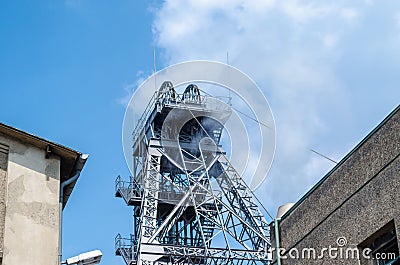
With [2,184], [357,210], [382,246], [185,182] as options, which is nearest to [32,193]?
[2,184]

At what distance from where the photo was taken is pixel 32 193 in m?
15.7

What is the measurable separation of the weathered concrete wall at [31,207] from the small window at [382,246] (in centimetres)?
588

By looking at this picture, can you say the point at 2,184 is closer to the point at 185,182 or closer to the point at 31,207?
the point at 31,207

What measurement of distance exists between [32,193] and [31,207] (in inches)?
11.5

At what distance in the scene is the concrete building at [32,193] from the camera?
15.0 meters

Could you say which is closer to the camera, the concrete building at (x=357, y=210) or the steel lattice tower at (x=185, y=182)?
the concrete building at (x=357, y=210)

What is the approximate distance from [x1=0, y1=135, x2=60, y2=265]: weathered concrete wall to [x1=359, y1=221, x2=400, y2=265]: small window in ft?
19.3

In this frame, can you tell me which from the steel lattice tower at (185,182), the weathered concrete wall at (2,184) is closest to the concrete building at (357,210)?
the weathered concrete wall at (2,184)

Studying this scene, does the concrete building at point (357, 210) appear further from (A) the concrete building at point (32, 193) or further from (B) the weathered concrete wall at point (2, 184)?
(B) the weathered concrete wall at point (2, 184)

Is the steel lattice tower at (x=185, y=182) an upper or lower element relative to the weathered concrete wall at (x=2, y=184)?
upper

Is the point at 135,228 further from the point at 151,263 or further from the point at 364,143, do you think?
the point at 364,143

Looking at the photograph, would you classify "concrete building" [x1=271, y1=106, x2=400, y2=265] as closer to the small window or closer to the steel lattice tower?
the small window

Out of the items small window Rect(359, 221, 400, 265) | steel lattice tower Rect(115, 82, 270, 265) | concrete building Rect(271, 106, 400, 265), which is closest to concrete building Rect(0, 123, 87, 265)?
concrete building Rect(271, 106, 400, 265)

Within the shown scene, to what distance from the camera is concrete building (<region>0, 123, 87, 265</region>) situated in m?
15.0
